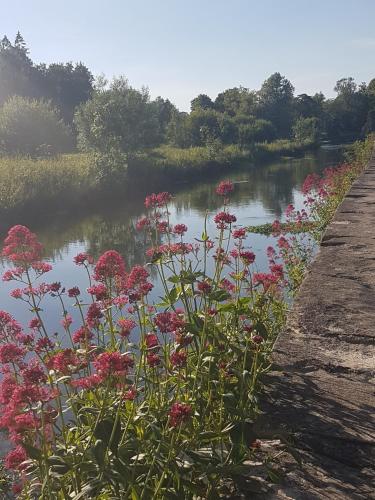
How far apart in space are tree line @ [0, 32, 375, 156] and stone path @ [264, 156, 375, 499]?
2327 cm

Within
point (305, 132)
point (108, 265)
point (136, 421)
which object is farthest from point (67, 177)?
point (305, 132)

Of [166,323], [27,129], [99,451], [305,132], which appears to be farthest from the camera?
[305,132]

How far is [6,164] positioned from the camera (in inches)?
805

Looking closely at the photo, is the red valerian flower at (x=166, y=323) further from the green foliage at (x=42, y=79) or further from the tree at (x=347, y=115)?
the tree at (x=347, y=115)

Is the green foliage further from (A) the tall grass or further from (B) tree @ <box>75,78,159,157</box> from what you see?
(A) the tall grass

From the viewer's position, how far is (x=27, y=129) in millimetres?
30078

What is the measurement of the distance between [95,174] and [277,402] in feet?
67.6

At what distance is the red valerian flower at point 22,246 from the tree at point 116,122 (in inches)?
949

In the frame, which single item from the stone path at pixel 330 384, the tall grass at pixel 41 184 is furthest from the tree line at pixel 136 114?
the stone path at pixel 330 384

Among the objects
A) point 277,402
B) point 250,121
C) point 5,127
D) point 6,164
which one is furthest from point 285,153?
point 277,402

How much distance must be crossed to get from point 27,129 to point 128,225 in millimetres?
17777

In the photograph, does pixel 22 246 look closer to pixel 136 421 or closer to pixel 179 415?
pixel 136 421

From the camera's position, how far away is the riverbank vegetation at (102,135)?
2039 centimetres

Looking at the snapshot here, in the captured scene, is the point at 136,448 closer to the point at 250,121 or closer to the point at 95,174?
the point at 95,174
